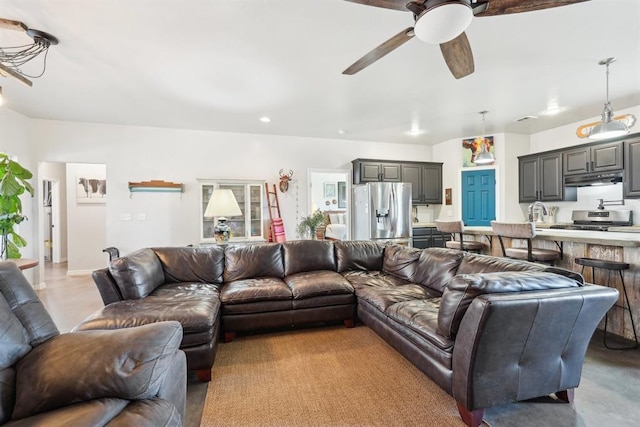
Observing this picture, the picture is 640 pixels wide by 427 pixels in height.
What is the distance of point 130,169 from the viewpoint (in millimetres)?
5031

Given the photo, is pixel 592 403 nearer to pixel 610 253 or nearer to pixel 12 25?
pixel 610 253

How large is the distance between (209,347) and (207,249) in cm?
147

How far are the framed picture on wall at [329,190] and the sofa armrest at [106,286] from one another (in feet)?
20.3

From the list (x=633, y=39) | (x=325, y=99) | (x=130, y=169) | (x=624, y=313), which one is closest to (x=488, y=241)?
(x=624, y=313)

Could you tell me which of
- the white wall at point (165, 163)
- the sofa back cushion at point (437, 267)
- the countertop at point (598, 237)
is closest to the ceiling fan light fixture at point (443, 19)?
the sofa back cushion at point (437, 267)

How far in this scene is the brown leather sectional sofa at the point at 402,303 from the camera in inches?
60.8

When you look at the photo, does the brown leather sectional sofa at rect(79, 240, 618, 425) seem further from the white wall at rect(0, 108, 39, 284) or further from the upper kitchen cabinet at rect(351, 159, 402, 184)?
the white wall at rect(0, 108, 39, 284)

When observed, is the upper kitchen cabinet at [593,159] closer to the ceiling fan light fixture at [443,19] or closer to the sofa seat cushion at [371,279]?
the sofa seat cushion at [371,279]

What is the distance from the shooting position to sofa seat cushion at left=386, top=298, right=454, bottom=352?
5.83 feet

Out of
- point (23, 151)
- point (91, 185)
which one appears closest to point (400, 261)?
point (23, 151)

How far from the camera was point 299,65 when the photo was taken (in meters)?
2.95

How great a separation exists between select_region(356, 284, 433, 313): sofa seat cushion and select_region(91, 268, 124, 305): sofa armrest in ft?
6.87

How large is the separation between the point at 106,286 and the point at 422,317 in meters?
2.45

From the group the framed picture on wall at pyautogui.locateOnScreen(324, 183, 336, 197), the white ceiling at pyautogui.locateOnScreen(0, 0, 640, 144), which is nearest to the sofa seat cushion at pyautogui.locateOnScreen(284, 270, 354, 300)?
the white ceiling at pyautogui.locateOnScreen(0, 0, 640, 144)
